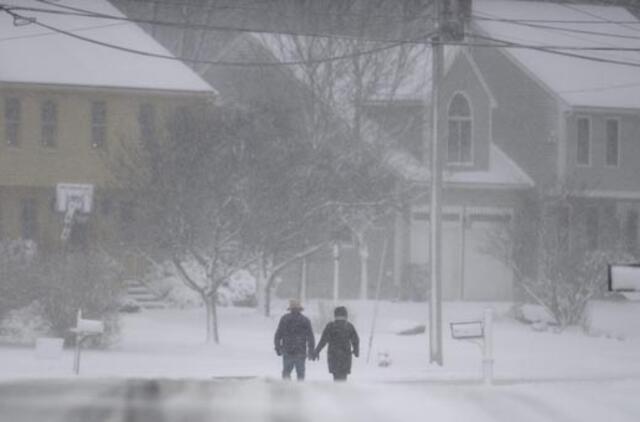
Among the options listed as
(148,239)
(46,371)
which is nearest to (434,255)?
(148,239)

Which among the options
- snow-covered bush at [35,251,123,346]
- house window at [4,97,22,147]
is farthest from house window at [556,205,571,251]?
house window at [4,97,22,147]

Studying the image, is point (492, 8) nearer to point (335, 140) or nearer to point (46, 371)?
point (335, 140)

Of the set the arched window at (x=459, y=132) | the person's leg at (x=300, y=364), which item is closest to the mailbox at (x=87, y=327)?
the person's leg at (x=300, y=364)

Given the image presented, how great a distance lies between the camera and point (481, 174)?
140ft

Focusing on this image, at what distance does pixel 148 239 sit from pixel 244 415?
81.3ft

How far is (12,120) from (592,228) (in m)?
17.3

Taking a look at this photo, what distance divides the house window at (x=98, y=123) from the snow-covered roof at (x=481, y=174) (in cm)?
882

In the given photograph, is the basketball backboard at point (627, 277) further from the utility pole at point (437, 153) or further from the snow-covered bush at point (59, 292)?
the snow-covered bush at point (59, 292)

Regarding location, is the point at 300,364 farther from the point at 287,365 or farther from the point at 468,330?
the point at 468,330

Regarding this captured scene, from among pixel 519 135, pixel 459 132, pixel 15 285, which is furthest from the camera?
pixel 519 135

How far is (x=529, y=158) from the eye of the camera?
44.5m

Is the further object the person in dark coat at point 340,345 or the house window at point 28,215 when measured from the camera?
the house window at point 28,215

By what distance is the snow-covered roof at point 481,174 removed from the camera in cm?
3950

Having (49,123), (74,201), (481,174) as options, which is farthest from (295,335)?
(481,174)
